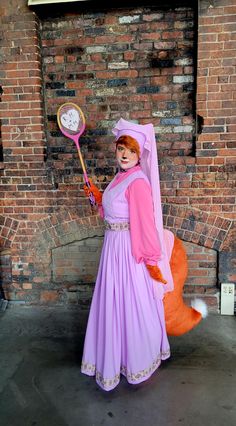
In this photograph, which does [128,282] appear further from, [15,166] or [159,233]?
[15,166]

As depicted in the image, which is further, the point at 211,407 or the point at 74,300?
the point at 74,300

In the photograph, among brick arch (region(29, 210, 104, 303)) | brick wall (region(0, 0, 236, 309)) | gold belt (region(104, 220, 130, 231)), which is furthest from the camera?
brick arch (region(29, 210, 104, 303))

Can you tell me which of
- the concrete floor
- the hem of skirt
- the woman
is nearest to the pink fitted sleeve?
the woman

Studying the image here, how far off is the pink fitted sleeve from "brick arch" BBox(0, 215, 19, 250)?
178 centimetres

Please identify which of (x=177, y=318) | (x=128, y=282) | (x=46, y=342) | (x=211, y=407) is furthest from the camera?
(x=46, y=342)

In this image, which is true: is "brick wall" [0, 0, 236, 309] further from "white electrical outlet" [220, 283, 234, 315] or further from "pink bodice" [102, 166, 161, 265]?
"pink bodice" [102, 166, 161, 265]

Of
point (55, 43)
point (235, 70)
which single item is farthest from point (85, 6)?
point (235, 70)

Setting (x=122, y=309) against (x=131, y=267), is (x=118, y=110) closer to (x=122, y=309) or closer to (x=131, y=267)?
(x=131, y=267)

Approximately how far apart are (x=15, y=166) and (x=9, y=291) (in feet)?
4.49

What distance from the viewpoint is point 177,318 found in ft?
9.59

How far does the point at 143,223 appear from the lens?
2.42 m

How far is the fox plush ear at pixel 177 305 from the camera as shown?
285 cm

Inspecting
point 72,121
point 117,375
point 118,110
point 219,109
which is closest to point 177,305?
point 117,375

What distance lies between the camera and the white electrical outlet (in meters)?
3.59
